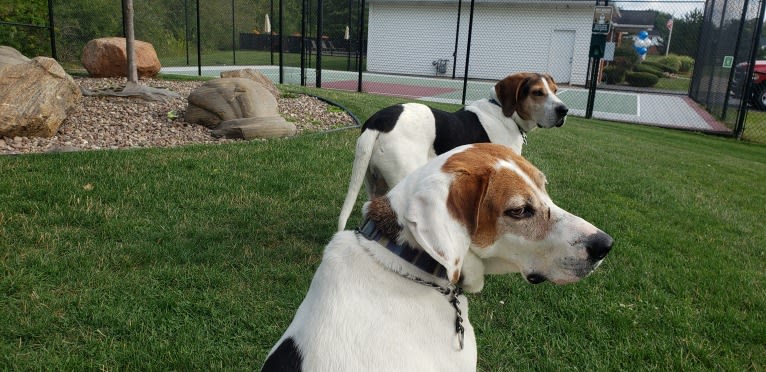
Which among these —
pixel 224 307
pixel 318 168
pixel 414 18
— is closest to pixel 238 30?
pixel 414 18

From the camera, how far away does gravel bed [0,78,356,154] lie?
6832mm

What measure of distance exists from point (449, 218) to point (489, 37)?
31135 mm

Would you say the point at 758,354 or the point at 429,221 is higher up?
Result: the point at 429,221

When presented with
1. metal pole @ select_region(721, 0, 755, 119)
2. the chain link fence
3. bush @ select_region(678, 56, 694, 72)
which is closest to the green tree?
the chain link fence

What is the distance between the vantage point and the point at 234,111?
8.29 meters

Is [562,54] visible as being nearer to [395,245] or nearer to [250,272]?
[250,272]

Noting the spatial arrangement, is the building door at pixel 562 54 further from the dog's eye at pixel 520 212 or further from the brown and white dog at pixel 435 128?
the dog's eye at pixel 520 212

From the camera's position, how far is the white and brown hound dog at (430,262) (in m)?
1.74

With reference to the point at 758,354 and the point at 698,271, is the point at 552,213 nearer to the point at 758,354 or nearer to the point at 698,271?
the point at 758,354

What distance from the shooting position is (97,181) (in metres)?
5.29

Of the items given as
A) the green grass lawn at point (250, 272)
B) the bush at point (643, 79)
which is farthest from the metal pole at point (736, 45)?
the bush at point (643, 79)

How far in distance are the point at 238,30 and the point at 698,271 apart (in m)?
38.9

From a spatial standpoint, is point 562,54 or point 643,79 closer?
point 562,54

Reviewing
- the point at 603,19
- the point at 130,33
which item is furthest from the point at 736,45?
the point at 130,33
